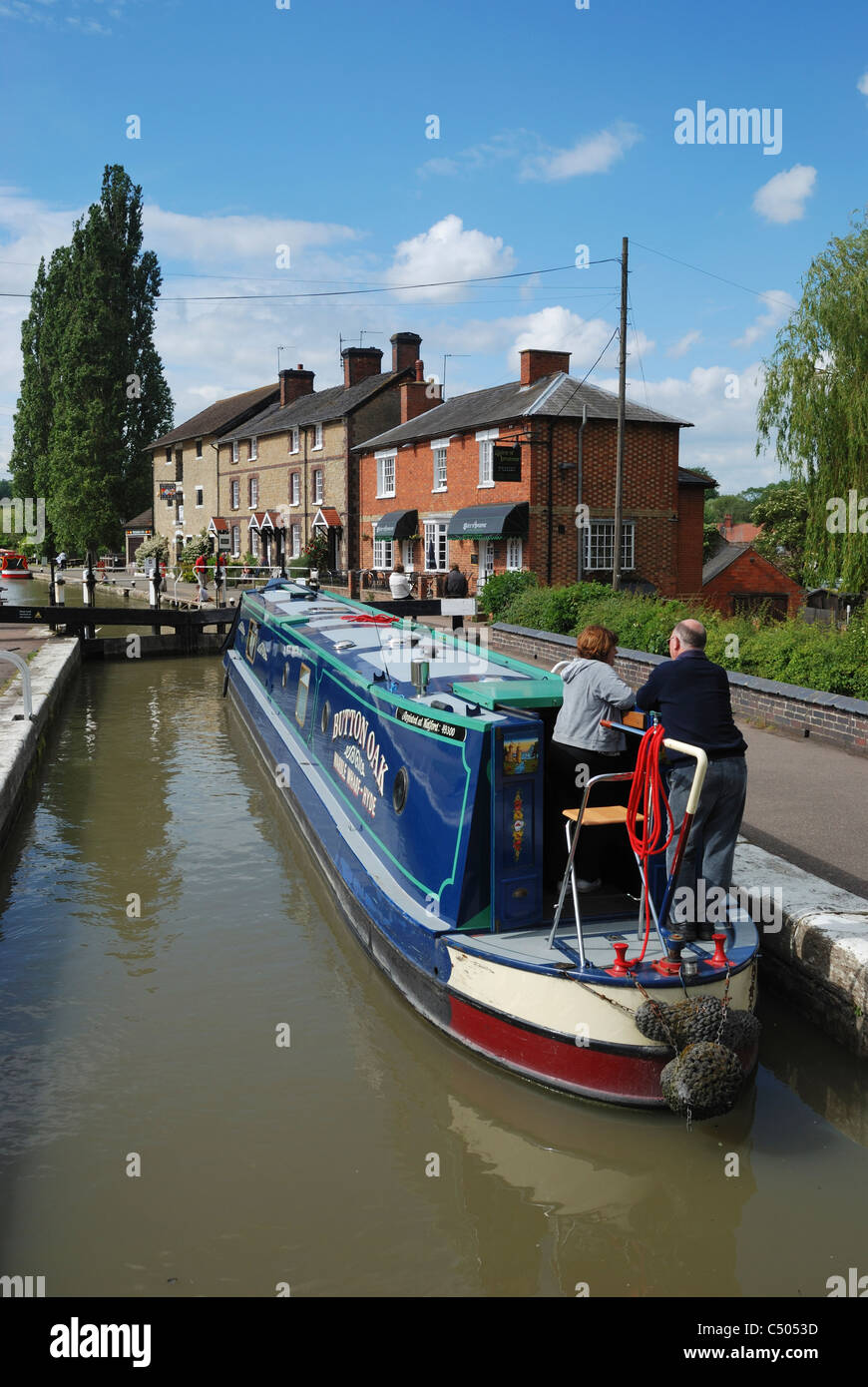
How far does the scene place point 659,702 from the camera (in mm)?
5133

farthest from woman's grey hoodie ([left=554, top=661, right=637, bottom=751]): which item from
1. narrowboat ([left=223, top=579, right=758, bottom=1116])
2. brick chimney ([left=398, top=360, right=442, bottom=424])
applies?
brick chimney ([left=398, top=360, right=442, bottom=424])

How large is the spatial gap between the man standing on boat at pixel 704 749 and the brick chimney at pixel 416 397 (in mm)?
29808

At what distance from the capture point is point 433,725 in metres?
5.57

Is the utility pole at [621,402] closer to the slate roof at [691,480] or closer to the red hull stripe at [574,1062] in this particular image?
the slate roof at [691,480]

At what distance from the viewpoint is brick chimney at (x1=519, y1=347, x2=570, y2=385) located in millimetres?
27297

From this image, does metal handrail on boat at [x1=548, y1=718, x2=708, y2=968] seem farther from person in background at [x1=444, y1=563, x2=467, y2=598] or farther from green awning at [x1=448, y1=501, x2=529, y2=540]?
green awning at [x1=448, y1=501, x2=529, y2=540]

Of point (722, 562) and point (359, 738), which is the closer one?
point (359, 738)

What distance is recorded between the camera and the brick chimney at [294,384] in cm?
4412

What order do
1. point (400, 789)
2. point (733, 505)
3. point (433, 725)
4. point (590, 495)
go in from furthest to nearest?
point (733, 505) → point (590, 495) → point (400, 789) → point (433, 725)

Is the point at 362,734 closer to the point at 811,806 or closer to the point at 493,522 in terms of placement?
the point at 811,806

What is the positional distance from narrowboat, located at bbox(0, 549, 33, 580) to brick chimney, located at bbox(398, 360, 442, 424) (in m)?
18.4

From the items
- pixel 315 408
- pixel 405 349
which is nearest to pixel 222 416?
pixel 315 408

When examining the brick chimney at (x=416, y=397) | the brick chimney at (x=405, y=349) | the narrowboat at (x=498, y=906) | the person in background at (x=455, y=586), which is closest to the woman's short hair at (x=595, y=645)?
the narrowboat at (x=498, y=906)

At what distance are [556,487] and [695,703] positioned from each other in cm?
2129
